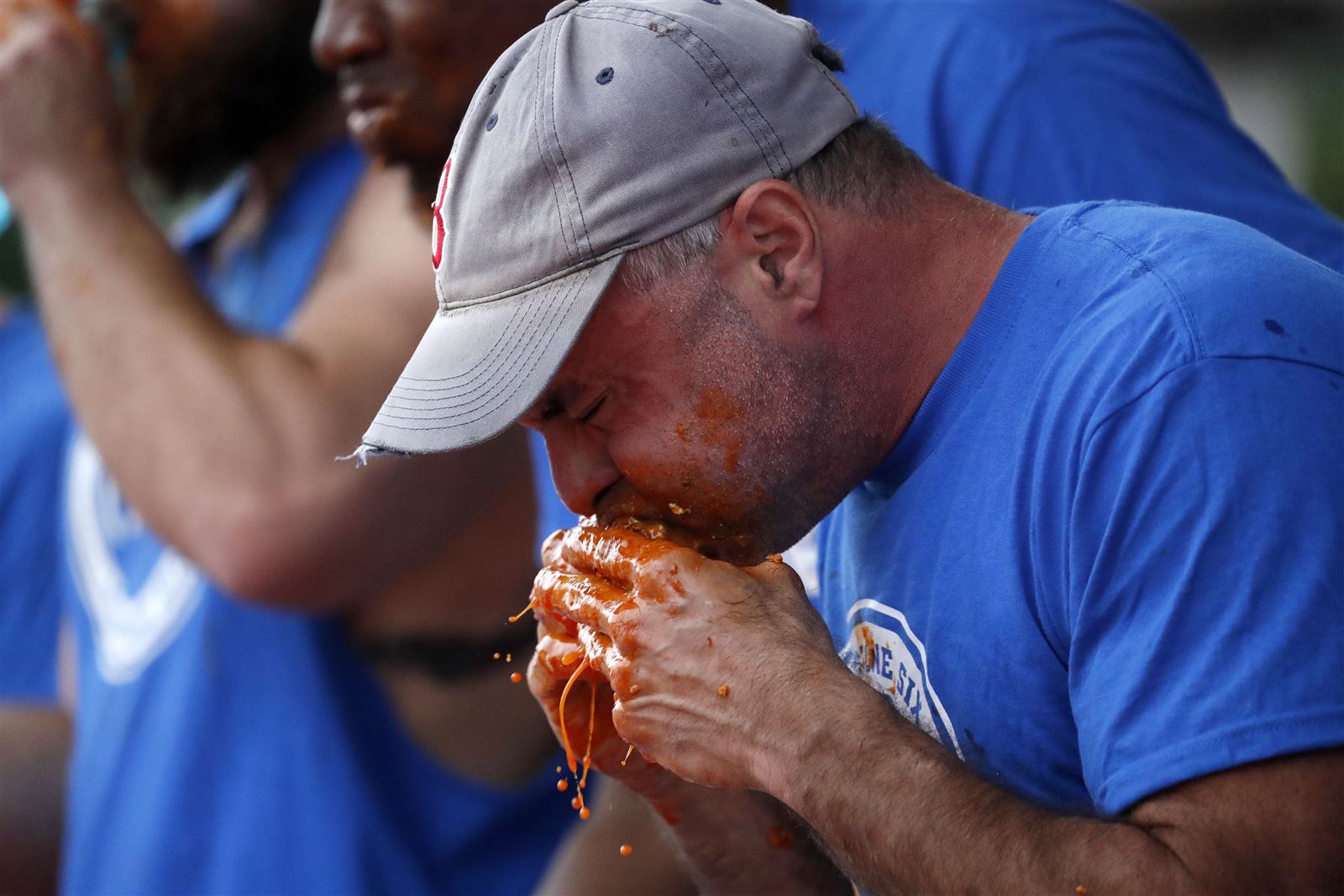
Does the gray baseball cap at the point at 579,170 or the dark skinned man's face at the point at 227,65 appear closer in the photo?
the gray baseball cap at the point at 579,170

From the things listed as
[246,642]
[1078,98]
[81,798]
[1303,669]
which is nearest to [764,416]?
[1303,669]

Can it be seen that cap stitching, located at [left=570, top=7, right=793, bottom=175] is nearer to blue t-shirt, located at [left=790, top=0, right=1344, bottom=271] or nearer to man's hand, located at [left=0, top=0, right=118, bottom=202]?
blue t-shirt, located at [left=790, top=0, right=1344, bottom=271]

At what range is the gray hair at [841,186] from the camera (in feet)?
5.54

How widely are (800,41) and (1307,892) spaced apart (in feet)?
→ 3.47

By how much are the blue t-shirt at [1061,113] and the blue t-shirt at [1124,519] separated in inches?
21.2

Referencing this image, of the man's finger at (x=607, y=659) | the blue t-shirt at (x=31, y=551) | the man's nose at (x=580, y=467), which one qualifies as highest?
the man's nose at (x=580, y=467)


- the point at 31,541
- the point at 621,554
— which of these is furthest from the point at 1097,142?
the point at 31,541

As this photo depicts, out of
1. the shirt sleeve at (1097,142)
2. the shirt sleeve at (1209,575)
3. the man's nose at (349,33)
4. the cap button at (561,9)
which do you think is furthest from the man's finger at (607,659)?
the man's nose at (349,33)

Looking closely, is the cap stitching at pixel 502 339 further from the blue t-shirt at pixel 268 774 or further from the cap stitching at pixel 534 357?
the blue t-shirt at pixel 268 774

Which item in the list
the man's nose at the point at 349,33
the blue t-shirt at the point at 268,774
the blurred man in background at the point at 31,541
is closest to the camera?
the man's nose at the point at 349,33

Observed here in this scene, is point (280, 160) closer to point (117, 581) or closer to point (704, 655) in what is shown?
point (117, 581)

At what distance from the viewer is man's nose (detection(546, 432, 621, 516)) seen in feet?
5.90

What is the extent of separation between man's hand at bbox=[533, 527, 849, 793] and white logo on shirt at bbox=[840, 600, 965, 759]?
13cm

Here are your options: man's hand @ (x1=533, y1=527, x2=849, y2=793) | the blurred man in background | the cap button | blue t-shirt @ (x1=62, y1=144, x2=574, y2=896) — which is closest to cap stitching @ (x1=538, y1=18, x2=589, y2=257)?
the cap button
